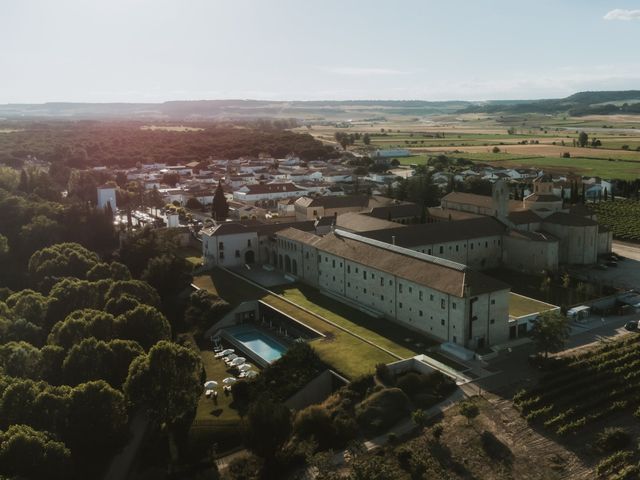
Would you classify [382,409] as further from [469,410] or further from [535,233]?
[535,233]

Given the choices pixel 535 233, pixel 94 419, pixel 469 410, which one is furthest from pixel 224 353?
pixel 535 233

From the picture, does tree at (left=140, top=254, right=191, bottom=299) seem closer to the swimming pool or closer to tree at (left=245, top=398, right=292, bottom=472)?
the swimming pool

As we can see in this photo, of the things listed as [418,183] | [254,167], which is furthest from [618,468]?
[254,167]

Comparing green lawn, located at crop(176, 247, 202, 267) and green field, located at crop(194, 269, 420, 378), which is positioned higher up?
green field, located at crop(194, 269, 420, 378)

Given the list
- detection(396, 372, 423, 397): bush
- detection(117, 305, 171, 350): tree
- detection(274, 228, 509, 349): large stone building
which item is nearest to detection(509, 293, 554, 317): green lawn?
detection(274, 228, 509, 349): large stone building

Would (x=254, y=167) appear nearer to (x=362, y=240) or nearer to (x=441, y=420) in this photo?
(x=362, y=240)

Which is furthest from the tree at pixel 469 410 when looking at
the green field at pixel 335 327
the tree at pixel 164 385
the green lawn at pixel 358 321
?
the tree at pixel 164 385
